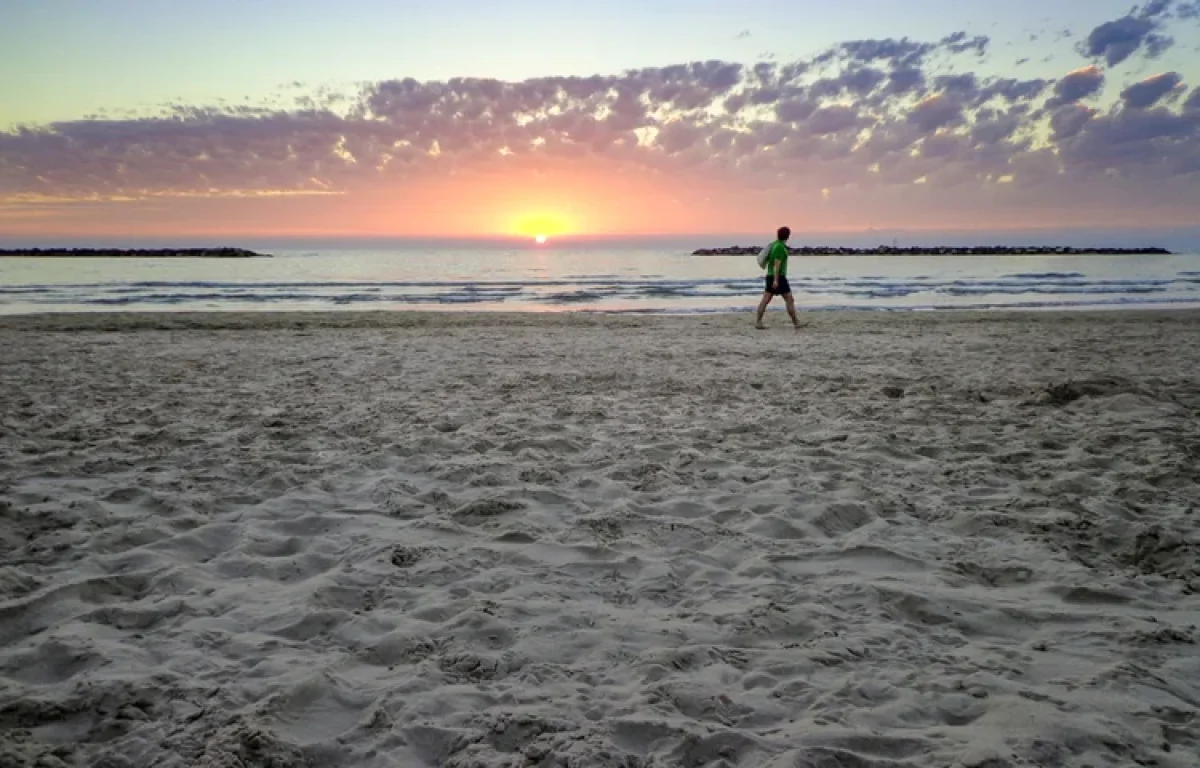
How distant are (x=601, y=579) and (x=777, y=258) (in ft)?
44.7

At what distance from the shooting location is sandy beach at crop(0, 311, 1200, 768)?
2.45m

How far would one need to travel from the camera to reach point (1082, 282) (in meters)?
36.0

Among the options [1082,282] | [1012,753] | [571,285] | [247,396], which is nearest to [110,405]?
[247,396]

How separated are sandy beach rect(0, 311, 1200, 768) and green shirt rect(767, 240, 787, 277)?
847cm

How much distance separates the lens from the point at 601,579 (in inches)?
144

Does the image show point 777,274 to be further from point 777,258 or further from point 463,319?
point 463,319

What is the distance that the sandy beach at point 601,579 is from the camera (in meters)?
2.45

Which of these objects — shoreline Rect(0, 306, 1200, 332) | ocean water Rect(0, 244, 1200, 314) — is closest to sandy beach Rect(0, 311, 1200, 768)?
shoreline Rect(0, 306, 1200, 332)

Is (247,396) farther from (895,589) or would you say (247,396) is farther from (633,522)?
(895,589)

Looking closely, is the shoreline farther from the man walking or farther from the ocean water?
the ocean water

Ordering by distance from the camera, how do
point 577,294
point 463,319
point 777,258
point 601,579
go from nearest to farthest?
point 601,579
point 777,258
point 463,319
point 577,294

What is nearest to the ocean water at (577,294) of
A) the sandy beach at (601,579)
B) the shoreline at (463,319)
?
the shoreline at (463,319)

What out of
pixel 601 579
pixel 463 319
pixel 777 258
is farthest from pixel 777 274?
pixel 601 579

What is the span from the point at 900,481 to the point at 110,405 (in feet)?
25.4
